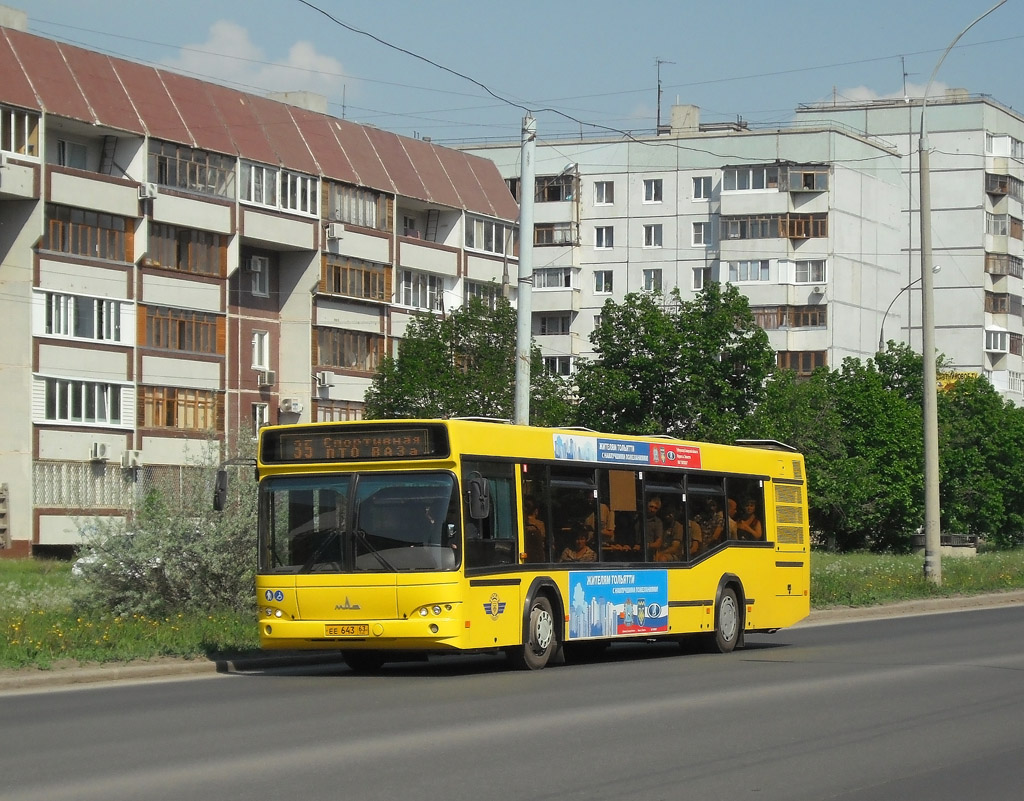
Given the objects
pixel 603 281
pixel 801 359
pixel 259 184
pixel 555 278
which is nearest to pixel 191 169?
pixel 259 184

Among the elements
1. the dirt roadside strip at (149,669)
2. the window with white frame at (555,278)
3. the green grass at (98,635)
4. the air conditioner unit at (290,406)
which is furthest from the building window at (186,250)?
the dirt roadside strip at (149,669)

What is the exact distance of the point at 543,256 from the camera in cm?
9725

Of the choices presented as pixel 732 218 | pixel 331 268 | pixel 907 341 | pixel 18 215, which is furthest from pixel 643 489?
pixel 907 341

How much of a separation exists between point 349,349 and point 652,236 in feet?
106

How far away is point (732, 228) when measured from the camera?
9444 centimetres

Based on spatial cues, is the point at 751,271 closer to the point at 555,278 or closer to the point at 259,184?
the point at 555,278

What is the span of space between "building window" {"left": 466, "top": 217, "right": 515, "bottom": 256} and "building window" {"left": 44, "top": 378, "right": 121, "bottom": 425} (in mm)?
21680

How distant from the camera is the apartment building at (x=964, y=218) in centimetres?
10456

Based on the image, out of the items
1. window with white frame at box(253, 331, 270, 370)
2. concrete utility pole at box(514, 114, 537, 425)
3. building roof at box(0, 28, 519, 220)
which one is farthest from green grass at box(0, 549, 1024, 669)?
window with white frame at box(253, 331, 270, 370)

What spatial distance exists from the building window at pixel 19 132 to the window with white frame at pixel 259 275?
41.5 feet

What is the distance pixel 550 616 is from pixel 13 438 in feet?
134

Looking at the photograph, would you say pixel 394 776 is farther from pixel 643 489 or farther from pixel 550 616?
pixel 643 489

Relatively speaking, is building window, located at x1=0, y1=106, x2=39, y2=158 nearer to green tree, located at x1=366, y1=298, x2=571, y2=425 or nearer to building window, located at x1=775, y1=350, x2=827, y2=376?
green tree, located at x1=366, y1=298, x2=571, y2=425

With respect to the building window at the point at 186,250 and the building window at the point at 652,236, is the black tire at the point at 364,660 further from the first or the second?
the building window at the point at 652,236
